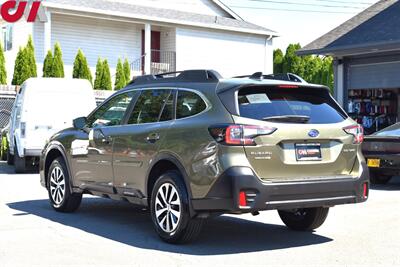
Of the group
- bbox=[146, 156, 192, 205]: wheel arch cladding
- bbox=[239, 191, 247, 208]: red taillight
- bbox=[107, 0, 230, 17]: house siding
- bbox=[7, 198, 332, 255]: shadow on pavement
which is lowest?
bbox=[7, 198, 332, 255]: shadow on pavement

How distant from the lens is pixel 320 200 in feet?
22.3

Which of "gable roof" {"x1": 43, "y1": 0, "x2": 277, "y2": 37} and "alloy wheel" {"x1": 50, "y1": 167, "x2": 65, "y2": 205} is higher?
"gable roof" {"x1": 43, "y1": 0, "x2": 277, "y2": 37}

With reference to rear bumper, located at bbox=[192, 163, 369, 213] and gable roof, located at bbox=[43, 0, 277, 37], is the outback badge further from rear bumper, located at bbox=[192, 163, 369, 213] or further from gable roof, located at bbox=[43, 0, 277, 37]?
gable roof, located at bbox=[43, 0, 277, 37]

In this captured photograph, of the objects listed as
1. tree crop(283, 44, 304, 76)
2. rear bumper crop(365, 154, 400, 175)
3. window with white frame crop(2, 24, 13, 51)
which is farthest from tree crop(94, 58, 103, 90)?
rear bumper crop(365, 154, 400, 175)

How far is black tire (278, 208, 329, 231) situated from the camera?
7879 mm

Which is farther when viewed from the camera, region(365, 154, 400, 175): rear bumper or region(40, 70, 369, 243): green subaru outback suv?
region(365, 154, 400, 175): rear bumper

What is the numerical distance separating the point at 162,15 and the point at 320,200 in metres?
25.5

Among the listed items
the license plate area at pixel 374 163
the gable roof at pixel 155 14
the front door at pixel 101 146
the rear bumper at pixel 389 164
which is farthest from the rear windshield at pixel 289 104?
the gable roof at pixel 155 14

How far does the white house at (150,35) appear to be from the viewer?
28.5 meters

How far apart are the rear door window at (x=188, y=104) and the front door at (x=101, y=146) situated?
1083 mm

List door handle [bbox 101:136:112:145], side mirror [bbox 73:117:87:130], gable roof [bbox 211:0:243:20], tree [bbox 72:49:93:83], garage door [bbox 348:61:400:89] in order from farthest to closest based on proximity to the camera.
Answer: gable roof [bbox 211:0:243:20] → tree [bbox 72:49:93:83] → garage door [bbox 348:61:400:89] → side mirror [bbox 73:117:87:130] → door handle [bbox 101:136:112:145]

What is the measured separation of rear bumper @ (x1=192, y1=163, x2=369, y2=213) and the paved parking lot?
519 mm

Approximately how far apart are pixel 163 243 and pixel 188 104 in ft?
5.10

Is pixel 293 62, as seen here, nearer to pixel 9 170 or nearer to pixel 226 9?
pixel 226 9
